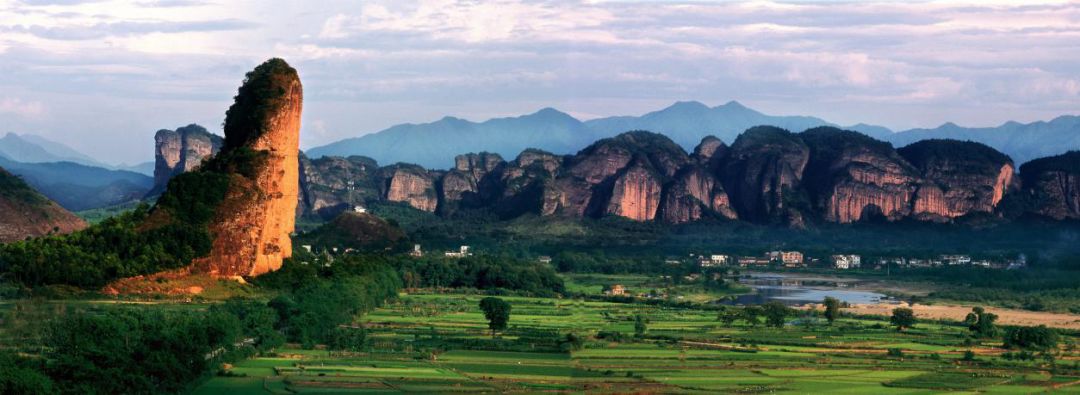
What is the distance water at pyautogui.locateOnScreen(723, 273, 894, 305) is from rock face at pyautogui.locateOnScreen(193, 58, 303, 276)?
36.2m

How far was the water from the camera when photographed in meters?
119

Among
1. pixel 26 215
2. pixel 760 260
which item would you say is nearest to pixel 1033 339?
pixel 26 215

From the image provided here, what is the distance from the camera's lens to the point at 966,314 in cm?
10875

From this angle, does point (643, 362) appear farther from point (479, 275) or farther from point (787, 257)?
point (787, 257)

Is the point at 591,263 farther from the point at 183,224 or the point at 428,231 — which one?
the point at 183,224

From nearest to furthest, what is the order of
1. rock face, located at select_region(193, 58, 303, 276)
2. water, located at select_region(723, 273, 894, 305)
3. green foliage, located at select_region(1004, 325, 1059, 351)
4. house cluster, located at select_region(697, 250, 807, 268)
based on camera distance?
green foliage, located at select_region(1004, 325, 1059, 351), rock face, located at select_region(193, 58, 303, 276), water, located at select_region(723, 273, 894, 305), house cluster, located at select_region(697, 250, 807, 268)

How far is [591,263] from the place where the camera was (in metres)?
160

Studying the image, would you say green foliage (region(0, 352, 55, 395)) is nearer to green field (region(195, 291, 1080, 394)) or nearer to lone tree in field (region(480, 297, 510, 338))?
green field (region(195, 291, 1080, 394))

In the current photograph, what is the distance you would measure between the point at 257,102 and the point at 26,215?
2551 centimetres

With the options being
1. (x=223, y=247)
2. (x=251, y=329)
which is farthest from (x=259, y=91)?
(x=251, y=329)

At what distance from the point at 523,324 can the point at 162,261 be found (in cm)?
1951

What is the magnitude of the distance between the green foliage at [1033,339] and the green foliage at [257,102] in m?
42.6

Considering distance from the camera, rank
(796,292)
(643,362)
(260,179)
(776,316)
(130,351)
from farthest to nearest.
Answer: (796,292)
(260,179)
(776,316)
(643,362)
(130,351)

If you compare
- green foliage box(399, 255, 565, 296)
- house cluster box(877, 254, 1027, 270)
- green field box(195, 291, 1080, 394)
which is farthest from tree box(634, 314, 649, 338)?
house cluster box(877, 254, 1027, 270)
